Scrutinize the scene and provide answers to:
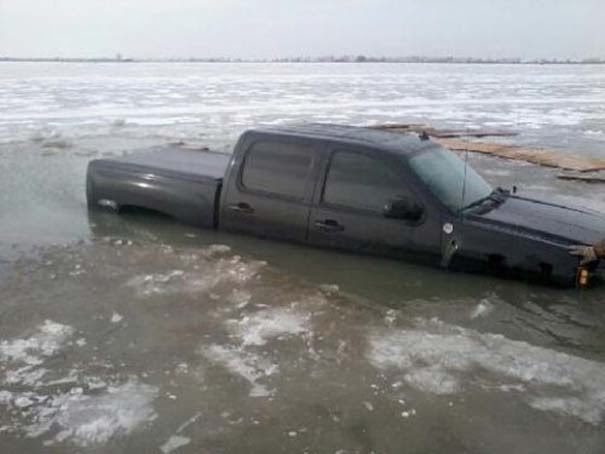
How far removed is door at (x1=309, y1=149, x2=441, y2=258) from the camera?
6609 mm

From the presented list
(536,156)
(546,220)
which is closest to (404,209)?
(546,220)

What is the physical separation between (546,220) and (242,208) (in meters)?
3.33

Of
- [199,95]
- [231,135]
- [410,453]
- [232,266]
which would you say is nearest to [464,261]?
[232,266]

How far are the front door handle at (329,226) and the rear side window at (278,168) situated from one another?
38cm

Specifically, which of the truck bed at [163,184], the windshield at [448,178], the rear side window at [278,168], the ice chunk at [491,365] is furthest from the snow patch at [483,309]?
the truck bed at [163,184]

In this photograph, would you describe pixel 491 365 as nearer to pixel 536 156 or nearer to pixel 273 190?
pixel 273 190

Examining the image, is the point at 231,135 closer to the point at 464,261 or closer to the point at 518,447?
the point at 464,261

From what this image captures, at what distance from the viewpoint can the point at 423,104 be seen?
A: 107 feet

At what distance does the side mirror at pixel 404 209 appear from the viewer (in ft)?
21.3

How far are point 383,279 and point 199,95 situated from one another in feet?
108

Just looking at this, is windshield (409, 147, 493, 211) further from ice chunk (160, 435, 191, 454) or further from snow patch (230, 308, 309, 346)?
ice chunk (160, 435, 191, 454)

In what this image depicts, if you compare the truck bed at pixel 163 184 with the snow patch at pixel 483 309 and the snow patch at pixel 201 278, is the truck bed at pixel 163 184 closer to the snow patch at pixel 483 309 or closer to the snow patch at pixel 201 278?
the snow patch at pixel 201 278

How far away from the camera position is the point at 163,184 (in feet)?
27.2

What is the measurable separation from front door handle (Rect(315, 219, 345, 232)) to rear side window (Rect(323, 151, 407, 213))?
A: 0.21 meters
